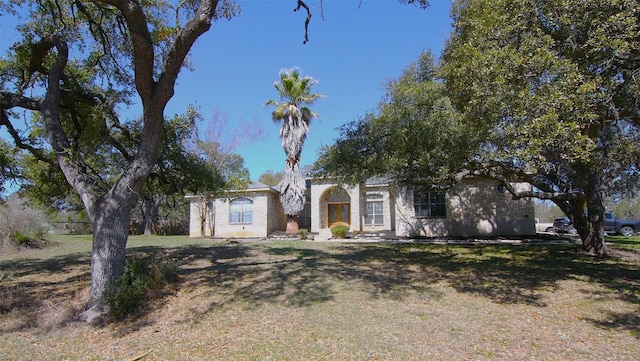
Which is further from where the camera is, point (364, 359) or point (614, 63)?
point (614, 63)

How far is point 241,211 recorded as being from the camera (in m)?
24.6

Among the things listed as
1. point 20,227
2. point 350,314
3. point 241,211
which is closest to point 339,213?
point 241,211

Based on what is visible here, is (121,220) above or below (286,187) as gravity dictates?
below

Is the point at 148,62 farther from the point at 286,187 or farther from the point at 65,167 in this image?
the point at 286,187

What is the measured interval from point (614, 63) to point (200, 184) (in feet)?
31.7

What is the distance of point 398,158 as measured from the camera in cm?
953

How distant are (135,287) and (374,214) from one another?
17986 mm

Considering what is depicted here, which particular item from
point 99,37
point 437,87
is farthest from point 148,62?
point 437,87

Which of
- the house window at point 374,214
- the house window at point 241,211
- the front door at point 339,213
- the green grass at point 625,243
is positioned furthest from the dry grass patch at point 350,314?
the front door at point 339,213

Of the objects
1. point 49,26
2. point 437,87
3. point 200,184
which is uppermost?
point 49,26

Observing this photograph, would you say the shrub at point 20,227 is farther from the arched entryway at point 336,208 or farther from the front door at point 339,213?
the front door at point 339,213

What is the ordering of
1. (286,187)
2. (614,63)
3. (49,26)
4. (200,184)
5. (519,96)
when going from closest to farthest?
(519,96)
(614,63)
(49,26)
(200,184)
(286,187)

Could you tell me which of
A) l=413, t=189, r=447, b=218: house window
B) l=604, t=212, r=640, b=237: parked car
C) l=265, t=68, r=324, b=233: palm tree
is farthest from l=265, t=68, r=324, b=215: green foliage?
l=604, t=212, r=640, b=237: parked car

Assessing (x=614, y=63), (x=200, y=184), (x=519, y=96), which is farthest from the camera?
(x=200, y=184)
